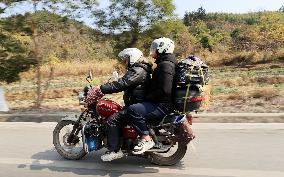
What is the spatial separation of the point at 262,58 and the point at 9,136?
3111cm

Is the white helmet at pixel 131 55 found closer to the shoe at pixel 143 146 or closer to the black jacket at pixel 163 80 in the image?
the black jacket at pixel 163 80

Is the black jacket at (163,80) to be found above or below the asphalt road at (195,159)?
above

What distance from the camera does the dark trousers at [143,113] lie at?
20.5 ft

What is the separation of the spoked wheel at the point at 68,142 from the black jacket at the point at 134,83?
43.3 inches

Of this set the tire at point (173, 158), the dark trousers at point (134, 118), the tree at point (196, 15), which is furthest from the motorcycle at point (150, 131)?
the tree at point (196, 15)

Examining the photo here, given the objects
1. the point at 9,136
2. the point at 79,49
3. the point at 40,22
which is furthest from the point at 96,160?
the point at 79,49

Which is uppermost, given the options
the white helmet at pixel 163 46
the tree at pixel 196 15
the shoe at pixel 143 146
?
the tree at pixel 196 15

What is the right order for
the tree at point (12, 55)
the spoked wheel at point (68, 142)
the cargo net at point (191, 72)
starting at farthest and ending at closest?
the tree at point (12, 55) < the spoked wheel at point (68, 142) < the cargo net at point (191, 72)

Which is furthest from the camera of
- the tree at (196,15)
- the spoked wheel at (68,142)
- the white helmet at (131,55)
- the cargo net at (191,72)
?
the tree at (196,15)

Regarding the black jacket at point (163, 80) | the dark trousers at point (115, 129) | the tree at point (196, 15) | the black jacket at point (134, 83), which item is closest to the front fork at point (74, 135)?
the dark trousers at point (115, 129)

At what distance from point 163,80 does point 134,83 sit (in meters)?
0.43

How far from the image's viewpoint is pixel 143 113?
627 centimetres

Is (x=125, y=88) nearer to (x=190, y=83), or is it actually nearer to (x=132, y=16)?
(x=190, y=83)

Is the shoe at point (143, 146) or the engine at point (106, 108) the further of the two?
the engine at point (106, 108)
